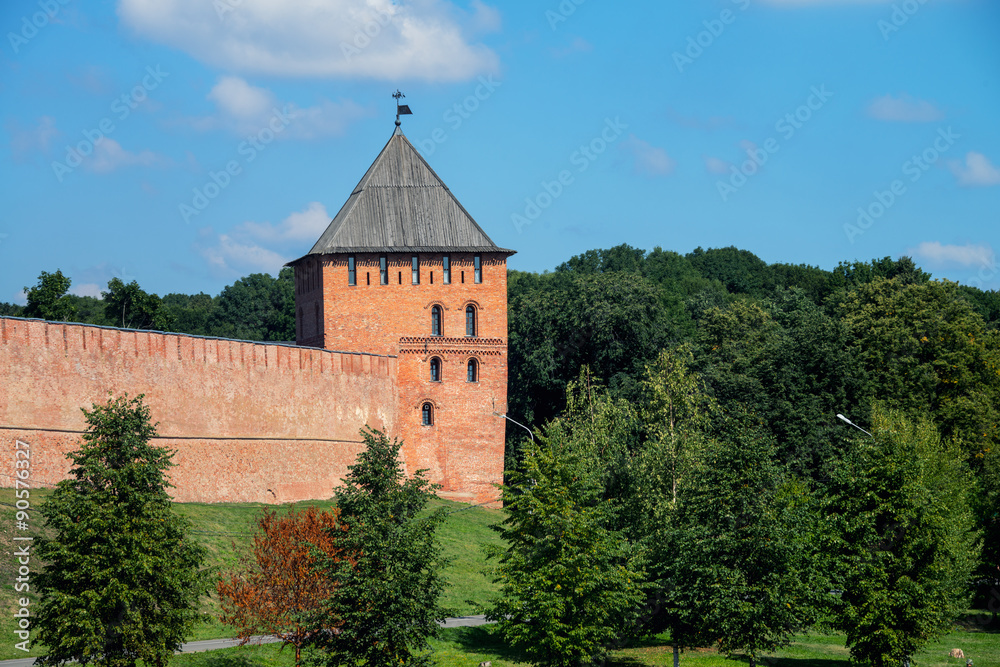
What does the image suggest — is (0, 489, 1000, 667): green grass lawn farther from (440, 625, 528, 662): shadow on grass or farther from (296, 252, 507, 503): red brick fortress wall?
(296, 252, 507, 503): red brick fortress wall

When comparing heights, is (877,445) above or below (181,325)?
below

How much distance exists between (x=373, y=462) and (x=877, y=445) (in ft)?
40.8

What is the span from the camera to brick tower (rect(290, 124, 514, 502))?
48.3 m

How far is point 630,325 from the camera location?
58656 millimetres

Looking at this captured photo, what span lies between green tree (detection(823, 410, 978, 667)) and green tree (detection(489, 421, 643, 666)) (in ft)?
16.0

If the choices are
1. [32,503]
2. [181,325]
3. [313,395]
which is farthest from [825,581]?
[181,325]

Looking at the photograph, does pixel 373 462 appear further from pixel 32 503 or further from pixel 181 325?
pixel 181 325

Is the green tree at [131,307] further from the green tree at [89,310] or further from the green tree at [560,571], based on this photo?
the green tree at [560,571]

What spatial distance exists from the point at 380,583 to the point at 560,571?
17.5ft

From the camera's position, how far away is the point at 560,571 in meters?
24.5

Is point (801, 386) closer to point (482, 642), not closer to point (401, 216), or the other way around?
point (401, 216)

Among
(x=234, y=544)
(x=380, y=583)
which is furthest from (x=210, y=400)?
(x=380, y=583)

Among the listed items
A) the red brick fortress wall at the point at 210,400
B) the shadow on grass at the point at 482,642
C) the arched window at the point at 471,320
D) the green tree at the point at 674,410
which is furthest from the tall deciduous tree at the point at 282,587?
the arched window at the point at 471,320

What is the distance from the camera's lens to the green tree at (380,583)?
68.1 feet
